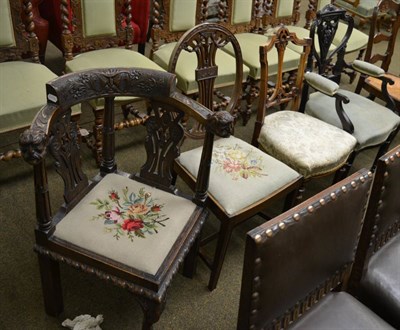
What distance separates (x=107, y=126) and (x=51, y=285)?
547 millimetres

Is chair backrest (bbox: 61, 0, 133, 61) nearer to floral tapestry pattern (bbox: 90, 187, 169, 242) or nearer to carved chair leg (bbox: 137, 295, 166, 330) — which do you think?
floral tapestry pattern (bbox: 90, 187, 169, 242)

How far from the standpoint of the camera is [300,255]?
947 mm

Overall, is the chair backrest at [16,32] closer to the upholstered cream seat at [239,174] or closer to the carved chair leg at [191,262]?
the upholstered cream seat at [239,174]

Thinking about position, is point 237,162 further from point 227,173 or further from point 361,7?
point 361,7

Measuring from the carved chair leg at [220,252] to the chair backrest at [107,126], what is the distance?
0.54 ft

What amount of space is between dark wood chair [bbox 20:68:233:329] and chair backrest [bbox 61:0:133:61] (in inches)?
34.1

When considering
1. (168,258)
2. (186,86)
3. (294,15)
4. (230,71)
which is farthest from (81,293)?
(294,15)

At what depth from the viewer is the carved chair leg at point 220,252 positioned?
4.99ft

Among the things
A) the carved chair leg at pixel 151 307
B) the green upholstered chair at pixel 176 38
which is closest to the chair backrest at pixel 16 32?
the green upholstered chair at pixel 176 38

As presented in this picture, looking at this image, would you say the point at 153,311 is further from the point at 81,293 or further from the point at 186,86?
the point at 186,86

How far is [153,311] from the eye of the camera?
1.21m

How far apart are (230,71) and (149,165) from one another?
1.02 metres

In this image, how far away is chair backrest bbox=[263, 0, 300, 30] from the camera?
9.45 feet

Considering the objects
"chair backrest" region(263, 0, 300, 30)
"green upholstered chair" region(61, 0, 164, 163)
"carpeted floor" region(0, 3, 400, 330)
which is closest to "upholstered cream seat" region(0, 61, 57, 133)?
"green upholstered chair" region(61, 0, 164, 163)
